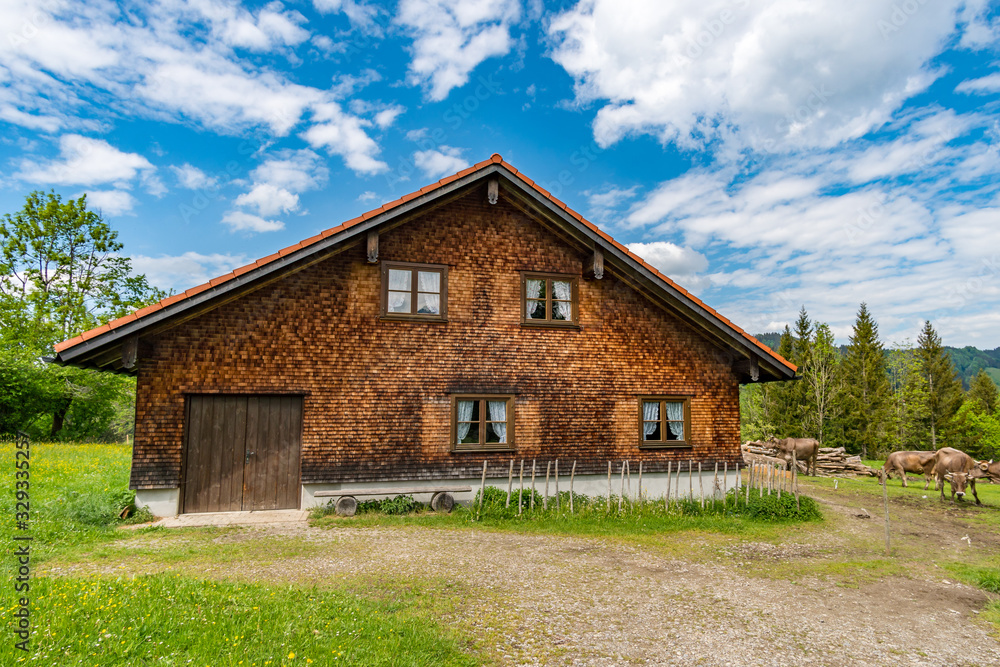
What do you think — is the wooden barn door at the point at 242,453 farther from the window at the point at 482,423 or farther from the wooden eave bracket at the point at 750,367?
the wooden eave bracket at the point at 750,367

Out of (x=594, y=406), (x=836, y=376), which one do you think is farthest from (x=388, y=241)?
(x=836, y=376)

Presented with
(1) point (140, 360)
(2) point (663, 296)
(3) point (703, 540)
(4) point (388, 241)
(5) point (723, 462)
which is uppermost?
(4) point (388, 241)

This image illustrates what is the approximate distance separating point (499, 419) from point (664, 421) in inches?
181

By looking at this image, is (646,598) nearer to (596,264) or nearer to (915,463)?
(596,264)

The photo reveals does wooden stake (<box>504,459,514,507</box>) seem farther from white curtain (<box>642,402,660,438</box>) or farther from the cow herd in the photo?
the cow herd

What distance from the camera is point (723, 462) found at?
14438 millimetres

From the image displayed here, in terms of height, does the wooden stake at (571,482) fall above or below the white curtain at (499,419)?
below

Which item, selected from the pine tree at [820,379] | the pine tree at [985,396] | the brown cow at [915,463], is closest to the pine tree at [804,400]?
the pine tree at [820,379]

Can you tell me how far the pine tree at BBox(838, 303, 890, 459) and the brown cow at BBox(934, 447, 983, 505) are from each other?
92.6 ft

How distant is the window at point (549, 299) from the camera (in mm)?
13516

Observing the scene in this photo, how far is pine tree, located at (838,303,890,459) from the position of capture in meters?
43.7

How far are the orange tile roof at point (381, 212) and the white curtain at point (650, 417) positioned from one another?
2.93m

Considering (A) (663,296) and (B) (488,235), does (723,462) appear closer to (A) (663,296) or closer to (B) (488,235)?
(A) (663,296)

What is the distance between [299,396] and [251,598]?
603 centimetres
